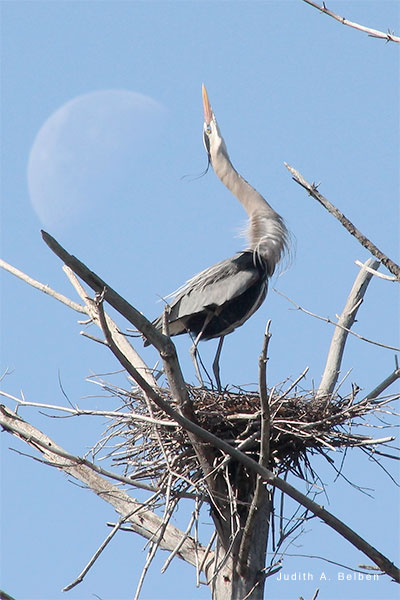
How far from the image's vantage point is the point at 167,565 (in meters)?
4.25

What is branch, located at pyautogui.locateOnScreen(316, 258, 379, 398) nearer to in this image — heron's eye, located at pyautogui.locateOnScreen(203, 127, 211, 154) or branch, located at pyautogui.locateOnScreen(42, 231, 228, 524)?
branch, located at pyautogui.locateOnScreen(42, 231, 228, 524)

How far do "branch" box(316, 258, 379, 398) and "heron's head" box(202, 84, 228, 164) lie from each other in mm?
2452

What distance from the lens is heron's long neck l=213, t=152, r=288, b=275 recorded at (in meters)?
7.39

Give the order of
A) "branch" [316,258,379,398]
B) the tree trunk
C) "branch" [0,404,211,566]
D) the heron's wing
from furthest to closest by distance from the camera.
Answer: the heron's wing → "branch" [316,258,379,398] → "branch" [0,404,211,566] → the tree trunk

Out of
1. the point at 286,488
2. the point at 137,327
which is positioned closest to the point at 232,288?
the point at 286,488

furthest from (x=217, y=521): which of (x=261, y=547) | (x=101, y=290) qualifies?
(x=101, y=290)

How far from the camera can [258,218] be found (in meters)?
7.82

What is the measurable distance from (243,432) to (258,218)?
3.35 m

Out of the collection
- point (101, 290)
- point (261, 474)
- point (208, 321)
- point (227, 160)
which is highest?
point (227, 160)

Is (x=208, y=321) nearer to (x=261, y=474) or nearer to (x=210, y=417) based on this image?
(x=210, y=417)

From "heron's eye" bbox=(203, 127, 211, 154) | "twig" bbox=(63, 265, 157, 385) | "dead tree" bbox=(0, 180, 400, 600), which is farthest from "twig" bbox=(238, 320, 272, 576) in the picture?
"heron's eye" bbox=(203, 127, 211, 154)

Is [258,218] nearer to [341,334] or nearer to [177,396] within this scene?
[341,334]

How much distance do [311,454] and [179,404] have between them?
1.27 m

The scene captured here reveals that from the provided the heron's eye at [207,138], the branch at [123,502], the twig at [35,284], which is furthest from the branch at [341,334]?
the heron's eye at [207,138]
